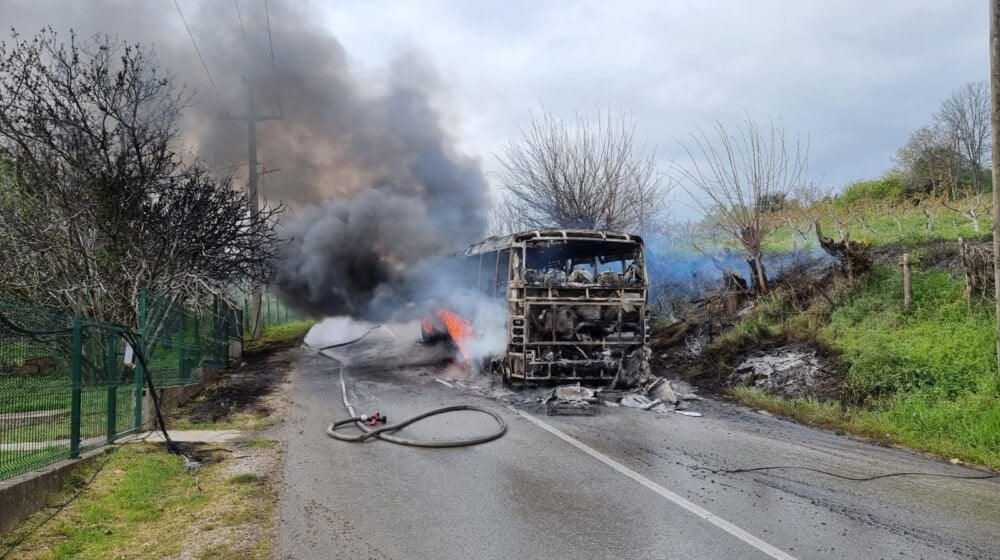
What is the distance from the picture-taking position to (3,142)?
10.9 meters

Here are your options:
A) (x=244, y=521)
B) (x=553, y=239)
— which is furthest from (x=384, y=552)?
(x=553, y=239)

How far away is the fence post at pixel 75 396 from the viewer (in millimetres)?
5551

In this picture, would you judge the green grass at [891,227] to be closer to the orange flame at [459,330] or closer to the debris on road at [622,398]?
the debris on road at [622,398]

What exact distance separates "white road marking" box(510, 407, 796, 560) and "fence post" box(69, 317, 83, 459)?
474cm

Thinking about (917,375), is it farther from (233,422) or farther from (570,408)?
(233,422)

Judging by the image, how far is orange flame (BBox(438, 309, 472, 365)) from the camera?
1346 centimetres

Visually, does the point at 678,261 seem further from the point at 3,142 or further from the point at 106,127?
the point at 3,142

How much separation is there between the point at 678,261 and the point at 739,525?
16339 mm

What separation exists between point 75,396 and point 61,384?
0.27 m

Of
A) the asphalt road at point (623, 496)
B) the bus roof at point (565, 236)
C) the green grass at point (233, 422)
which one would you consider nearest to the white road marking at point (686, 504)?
the asphalt road at point (623, 496)

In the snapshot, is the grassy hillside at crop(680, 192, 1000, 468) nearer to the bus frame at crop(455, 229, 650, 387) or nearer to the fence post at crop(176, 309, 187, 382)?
the bus frame at crop(455, 229, 650, 387)

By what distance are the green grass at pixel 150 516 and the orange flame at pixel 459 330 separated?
7603 millimetres

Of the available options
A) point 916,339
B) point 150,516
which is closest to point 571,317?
point 916,339

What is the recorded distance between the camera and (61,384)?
5328 mm
